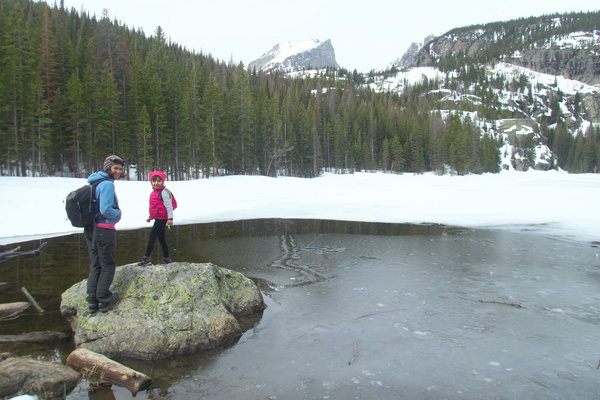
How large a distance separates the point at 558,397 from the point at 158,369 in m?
4.80

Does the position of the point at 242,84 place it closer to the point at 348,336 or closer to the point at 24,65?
the point at 24,65

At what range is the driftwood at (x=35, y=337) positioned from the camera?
5.03 m

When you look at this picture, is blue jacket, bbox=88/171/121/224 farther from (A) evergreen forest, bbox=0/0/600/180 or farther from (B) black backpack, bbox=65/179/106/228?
(A) evergreen forest, bbox=0/0/600/180

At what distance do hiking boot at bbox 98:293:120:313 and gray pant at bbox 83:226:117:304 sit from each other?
56 millimetres

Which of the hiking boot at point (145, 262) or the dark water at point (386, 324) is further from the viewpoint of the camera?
the hiking boot at point (145, 262)

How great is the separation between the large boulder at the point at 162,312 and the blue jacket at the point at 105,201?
1.23 metres

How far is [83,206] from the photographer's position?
17.5ft

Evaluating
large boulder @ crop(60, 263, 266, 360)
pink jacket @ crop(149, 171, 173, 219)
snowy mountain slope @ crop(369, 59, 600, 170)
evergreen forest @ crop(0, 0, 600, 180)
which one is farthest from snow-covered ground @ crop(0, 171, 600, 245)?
snowy mountain slope @ crop(369, 59, 600, 170)

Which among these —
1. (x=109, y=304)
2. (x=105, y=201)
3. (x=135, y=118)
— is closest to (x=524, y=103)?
(x=135, y=118)

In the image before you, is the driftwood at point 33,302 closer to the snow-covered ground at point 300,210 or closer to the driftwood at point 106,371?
the driftwood at point 106,371

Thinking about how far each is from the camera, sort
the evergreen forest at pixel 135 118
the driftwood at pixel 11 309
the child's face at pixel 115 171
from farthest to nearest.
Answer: the evergreen forest at pixel 135 118 → the driftwood at pixel 11 309 → the child's face at pixel 115 171

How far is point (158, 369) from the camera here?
15.1 ft

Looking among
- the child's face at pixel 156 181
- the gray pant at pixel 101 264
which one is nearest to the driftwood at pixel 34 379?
the gray pant at pixel 101 264

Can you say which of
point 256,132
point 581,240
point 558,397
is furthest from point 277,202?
point 256,132
